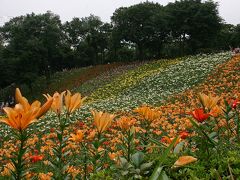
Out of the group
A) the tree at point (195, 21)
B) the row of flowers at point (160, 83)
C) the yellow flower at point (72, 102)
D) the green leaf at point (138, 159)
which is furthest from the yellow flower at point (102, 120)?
the tree at point (195, 21)

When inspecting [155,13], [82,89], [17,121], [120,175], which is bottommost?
[82,89]

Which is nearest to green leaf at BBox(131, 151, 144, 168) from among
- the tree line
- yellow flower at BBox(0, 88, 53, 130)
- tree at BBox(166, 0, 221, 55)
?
yellow flower at BBox(0, 88, 53, 130)

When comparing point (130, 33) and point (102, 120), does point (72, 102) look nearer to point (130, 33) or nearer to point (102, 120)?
point (102, 120)

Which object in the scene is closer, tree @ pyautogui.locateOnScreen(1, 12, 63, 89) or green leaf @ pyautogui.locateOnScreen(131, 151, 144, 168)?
green leaf @ pyautogui.locateOnScreen(131, 151, 144, 168)

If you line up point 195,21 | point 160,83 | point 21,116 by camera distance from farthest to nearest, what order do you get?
point 195,21
point 160,83
point 21,116

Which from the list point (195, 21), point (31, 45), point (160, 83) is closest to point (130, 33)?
point (195, 21)

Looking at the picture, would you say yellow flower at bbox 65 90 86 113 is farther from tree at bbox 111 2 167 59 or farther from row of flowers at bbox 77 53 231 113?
tree at bbox 111 2 167 59

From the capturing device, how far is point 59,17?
190ft

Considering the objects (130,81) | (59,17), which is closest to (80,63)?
(59,17)

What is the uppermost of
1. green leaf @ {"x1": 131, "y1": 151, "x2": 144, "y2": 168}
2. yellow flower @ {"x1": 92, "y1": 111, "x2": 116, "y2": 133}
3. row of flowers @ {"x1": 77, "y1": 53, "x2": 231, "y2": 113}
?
yellow flower @ {"x1": 92, "y1": 111, "x2": 116, "y2": 133}

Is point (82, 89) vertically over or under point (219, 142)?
under

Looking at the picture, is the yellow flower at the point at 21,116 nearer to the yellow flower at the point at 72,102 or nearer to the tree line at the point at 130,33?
the yellow flower at the point at 72,102

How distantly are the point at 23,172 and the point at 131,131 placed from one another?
2.38 ft

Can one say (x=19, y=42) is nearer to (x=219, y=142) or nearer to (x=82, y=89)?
(x=82, y=89)
